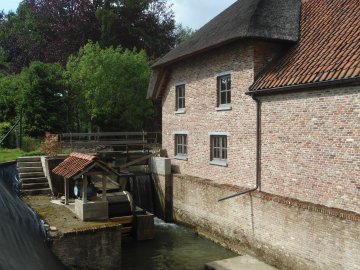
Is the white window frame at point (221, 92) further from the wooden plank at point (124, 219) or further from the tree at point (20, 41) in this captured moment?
the tree at point (20, 41)

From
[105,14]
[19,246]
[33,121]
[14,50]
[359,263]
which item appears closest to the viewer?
[19,246]

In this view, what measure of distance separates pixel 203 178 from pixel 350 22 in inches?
324

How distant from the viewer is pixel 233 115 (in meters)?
14.7

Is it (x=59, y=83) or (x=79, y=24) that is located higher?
(x=79, y=24)

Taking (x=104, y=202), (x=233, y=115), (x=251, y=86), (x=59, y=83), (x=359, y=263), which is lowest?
(x=359, y=263)

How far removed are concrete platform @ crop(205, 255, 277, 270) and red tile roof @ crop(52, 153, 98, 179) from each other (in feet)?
16.4

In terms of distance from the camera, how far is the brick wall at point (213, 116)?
13883mm

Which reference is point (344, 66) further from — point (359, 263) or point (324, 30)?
point (359, 263)

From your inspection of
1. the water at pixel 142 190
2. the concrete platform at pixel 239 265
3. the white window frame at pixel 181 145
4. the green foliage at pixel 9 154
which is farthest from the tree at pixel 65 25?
the concrete platform at pixel 239 265

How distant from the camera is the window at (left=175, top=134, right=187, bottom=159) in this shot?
18672 mm

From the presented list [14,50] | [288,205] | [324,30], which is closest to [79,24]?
[14,50]

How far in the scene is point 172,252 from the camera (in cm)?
1378

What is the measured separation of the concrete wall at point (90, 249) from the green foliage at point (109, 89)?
16.9 metres

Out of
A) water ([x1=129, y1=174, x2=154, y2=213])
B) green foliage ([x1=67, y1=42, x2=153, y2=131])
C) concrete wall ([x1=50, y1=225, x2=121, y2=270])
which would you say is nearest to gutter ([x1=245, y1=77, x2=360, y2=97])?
concrete wall ([x1=50, y1=225, x2=121, y2=270])
